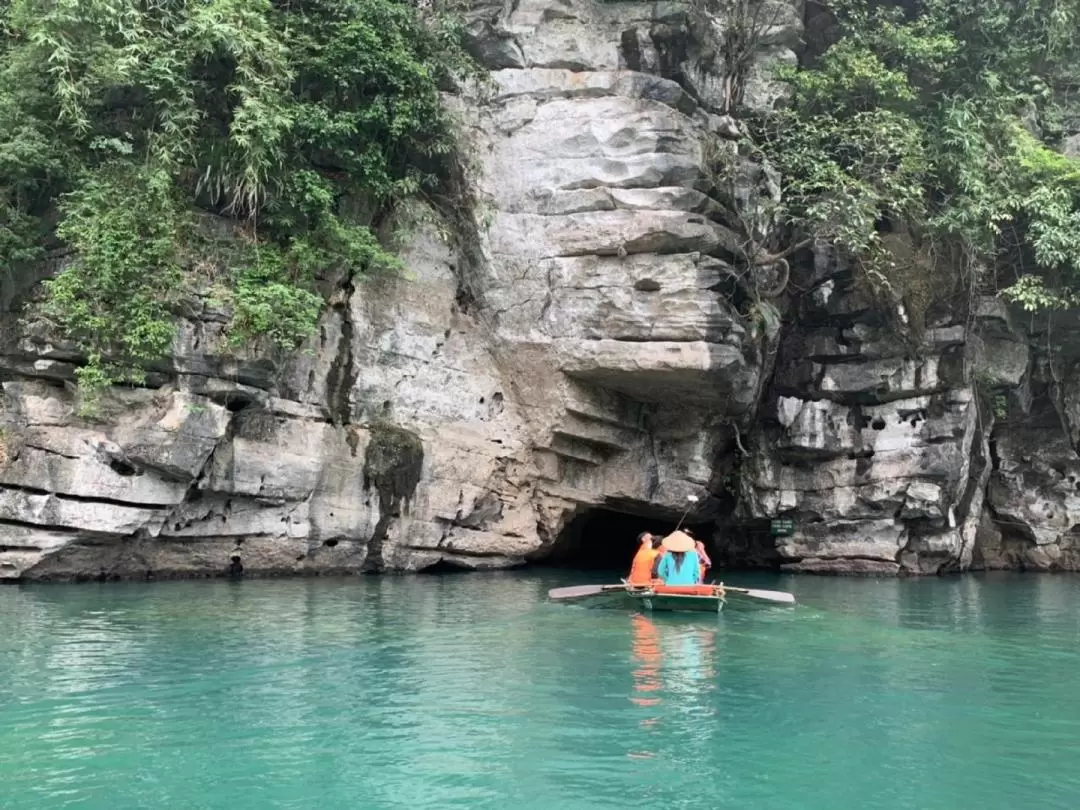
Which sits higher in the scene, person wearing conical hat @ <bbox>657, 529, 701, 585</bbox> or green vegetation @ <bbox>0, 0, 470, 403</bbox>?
green vegetation @ <bbox>0, 0, 470, 403</bbox>

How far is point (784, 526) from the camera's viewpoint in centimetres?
1961

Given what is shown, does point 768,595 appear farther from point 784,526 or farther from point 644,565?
point 784,526

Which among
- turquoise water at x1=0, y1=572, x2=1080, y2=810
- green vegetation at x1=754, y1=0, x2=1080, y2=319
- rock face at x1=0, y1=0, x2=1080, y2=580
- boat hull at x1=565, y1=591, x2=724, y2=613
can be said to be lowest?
turquoise water at x1=0, y1=572, x2=1080, y2=810

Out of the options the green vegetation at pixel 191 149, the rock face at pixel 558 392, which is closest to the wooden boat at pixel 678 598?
the rock face at pixel 558 392

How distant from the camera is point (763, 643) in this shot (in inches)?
Result: 384

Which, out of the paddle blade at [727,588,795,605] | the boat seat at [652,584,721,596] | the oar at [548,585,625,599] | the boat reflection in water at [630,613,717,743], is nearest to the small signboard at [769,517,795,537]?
the paddle blade at [727,588,795,605]

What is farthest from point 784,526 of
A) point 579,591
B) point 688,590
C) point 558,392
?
point 688,590

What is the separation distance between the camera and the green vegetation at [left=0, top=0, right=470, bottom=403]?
1338 centimetres

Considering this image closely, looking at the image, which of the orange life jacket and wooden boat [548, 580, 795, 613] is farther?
the orange life jacket

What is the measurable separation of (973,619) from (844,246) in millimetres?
8002

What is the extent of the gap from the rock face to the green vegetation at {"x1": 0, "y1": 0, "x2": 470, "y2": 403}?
0.78 meters

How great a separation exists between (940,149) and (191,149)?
12.8 meters

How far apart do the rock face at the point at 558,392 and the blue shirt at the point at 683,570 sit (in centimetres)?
431

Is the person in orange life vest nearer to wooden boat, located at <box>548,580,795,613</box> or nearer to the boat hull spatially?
wooden boat, located at <box>548,580,795,613</box>
